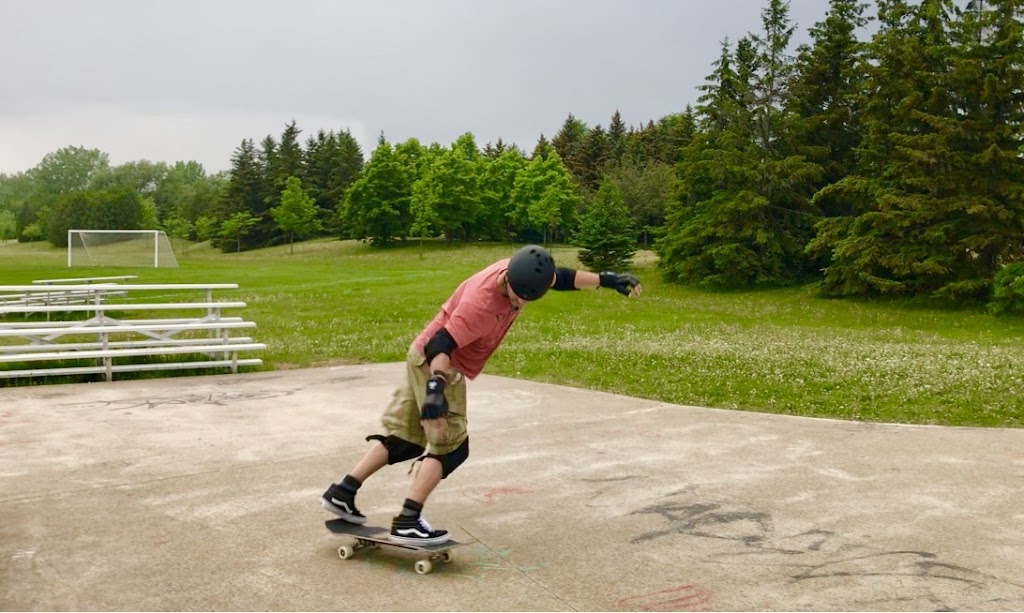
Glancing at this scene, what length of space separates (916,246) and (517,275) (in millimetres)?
27635

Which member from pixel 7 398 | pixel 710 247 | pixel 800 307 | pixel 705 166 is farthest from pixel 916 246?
pixel 7 398

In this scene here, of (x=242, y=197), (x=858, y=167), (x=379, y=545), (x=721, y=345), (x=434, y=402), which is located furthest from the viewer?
(x=242, y=197)

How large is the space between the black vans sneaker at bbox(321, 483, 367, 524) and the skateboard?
33 mm

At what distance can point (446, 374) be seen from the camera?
4562 millimetres

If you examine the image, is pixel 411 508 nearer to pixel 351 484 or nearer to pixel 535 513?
pixel 351 484

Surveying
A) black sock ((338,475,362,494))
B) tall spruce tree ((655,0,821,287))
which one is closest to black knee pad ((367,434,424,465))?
black sock ((338,475,362,494))

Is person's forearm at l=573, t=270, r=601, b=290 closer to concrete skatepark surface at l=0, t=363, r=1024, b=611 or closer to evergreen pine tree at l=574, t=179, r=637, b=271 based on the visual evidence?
concrete skatepark surface at l=0, t=363, r=1024, b=611

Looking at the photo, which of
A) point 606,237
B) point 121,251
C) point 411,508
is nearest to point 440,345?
point 411,508

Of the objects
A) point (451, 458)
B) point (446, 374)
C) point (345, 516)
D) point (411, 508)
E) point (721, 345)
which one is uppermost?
point (446, 374)

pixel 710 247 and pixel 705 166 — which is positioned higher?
pixel 705 166

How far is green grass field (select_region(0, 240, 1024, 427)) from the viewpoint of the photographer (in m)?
10.8

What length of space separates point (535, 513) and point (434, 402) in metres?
1.74

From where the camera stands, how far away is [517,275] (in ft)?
15.0

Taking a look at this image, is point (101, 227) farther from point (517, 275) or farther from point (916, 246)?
point (517, 275)
